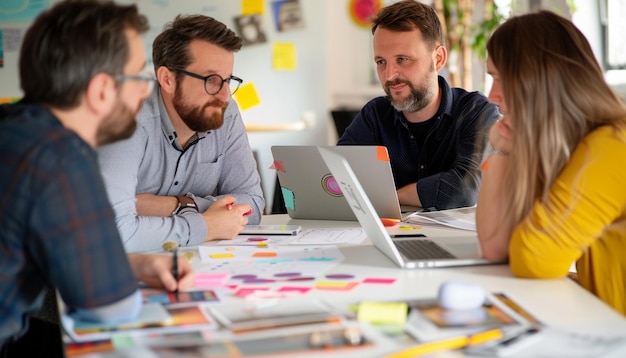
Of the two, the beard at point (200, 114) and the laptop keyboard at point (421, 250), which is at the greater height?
the beard at point (200, 114)

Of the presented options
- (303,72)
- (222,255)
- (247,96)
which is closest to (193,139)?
(222,255)

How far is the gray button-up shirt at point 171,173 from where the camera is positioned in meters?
1.88

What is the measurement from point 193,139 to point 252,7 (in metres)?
2.44

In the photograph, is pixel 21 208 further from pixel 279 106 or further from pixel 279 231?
pixel 279 106

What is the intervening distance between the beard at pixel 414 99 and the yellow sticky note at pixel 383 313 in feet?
4.75

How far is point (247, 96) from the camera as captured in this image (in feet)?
15.2

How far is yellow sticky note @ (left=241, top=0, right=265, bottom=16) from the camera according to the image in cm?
454

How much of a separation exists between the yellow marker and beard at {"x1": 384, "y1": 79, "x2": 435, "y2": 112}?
1.55 m

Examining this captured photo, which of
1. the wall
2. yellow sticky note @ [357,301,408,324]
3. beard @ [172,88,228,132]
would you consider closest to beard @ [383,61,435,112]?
beard @ [172,88,228,132]

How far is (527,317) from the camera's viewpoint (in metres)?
1.26

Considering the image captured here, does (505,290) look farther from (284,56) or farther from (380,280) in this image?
(284,56)

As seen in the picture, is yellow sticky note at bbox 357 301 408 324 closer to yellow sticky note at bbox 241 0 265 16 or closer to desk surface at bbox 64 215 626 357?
desk surface at bbox 64 215 626 357

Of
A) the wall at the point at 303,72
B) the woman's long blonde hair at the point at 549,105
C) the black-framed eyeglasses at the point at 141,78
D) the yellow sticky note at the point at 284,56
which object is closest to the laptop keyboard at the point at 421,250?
the woman's long blonde hair at the point at 549,105

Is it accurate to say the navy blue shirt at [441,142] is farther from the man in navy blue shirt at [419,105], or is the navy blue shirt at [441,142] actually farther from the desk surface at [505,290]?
the desk surface at [505,290]
